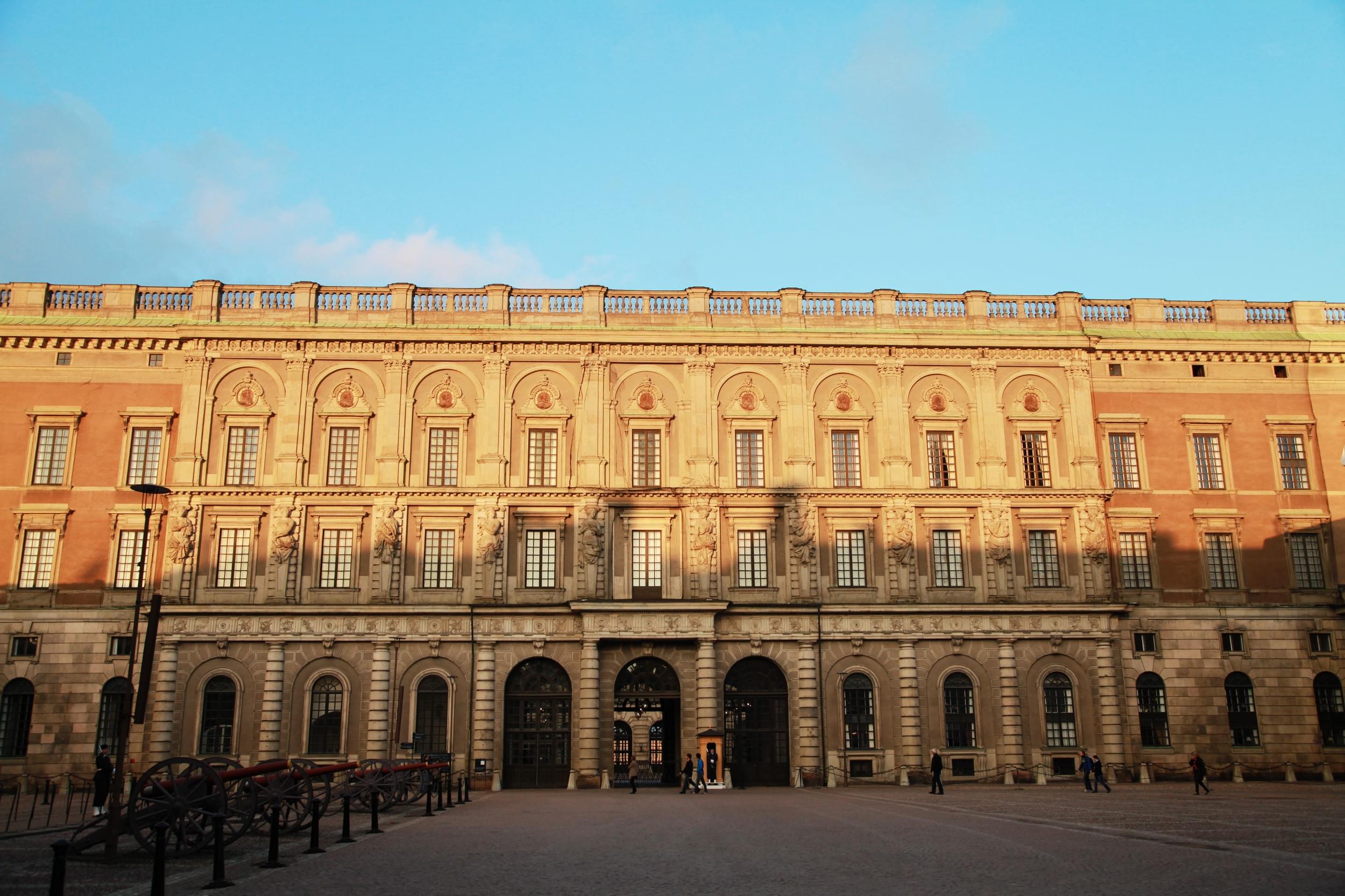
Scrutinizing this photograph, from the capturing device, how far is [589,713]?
1665 inches

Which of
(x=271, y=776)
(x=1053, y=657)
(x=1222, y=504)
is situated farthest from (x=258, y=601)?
(x=1222, y=504)

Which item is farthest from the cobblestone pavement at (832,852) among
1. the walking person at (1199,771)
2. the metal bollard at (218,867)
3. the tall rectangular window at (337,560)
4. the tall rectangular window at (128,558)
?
the tall rectangular window at (128,558)

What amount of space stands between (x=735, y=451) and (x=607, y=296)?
8.33 meters

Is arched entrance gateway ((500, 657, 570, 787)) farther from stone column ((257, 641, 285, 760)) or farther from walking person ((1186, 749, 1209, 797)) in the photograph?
walking person ((1186, 749, 1209, 797))

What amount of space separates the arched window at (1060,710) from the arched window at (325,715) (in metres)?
26.6

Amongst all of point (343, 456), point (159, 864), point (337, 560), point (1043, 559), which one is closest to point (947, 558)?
point (1043, 559)

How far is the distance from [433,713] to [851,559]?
1693 centimetres

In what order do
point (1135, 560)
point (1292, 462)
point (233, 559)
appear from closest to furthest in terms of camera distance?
point (233, 559) < point (1135, 560) < point (1292, 462)

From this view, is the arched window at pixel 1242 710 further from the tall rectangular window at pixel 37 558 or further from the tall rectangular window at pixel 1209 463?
the tall rectangular window at pixel 37 558

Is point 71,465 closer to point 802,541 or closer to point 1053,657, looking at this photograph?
point 802,541

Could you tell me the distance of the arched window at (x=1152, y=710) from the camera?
146 feet

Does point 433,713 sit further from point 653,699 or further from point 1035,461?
point 1035,461

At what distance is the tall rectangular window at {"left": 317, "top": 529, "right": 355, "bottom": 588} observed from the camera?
143 ft

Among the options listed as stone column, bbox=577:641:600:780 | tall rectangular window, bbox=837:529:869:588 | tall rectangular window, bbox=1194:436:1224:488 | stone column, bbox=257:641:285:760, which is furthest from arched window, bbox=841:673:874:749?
stone column, bbox=257:641:285:760
